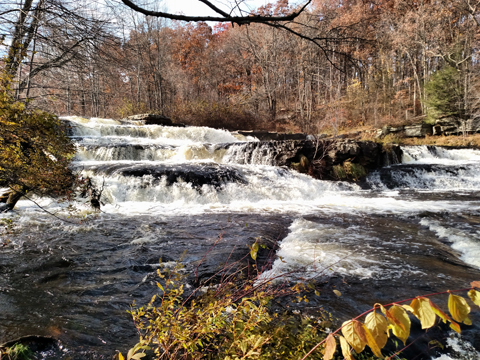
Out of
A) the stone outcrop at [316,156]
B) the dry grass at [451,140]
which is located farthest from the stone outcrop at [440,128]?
the stone outcrop at [316,156]

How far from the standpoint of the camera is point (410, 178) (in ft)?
36.1

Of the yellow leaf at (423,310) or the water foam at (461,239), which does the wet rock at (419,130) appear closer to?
the water foam at (461,239)

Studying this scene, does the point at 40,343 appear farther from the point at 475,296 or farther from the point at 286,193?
the point at 286,193

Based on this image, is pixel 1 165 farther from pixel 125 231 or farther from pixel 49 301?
pixel 125 231

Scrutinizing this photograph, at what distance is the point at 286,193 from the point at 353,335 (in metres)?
7.93

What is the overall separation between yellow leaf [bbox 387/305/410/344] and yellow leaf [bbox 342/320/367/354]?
10cm

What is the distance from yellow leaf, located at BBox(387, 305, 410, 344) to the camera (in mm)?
829

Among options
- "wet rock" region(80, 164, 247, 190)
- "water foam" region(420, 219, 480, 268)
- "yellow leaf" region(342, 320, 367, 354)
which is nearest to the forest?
"wet rock" region(80, 164, 247, 190)

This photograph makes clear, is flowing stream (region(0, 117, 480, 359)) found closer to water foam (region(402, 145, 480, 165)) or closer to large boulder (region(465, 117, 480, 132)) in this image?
water foam (region(402, 145, 480, 165))

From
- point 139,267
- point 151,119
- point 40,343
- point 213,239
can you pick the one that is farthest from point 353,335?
point 151,119

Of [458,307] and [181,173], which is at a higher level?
[181,173]

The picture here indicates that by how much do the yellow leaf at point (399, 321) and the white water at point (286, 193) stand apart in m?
2.31

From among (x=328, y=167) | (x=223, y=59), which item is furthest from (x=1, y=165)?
(x=223, y=59)

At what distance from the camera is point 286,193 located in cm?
872
